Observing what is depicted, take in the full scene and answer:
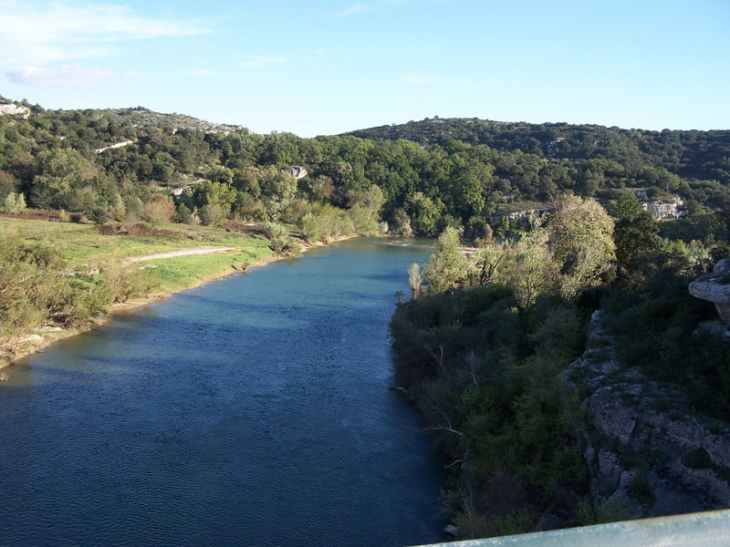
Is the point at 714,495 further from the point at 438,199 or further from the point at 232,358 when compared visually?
the point at 438,199

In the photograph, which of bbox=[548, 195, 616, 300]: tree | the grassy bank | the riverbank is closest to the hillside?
the riverbank

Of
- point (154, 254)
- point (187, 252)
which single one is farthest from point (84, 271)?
point (187, 252)

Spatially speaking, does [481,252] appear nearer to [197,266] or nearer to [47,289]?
[47,289]

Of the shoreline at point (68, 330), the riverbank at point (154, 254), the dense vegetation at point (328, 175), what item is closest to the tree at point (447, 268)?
the shoreline at point (68, 330)

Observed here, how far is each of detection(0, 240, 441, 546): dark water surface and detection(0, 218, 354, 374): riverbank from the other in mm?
1662

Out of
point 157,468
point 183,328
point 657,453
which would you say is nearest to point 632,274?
point 657,453

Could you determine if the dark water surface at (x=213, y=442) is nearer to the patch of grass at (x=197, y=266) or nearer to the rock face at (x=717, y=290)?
the rock face at (x=717, y=290)

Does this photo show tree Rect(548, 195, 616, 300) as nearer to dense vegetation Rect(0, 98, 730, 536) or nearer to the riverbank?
dense vegetation Rect(0, 98, 730, 536)

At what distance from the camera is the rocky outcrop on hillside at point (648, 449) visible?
13953mm

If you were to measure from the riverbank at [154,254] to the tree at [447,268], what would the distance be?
72.2 ft

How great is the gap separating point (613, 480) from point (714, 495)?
7.74 feet

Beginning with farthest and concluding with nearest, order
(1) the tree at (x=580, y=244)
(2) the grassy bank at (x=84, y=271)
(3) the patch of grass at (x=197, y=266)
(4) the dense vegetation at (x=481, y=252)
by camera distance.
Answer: (3) the patch of grass at (x=197, y=266) → (2) the grassy bank at (x=84, y=271) → (1) the tree at (x=580, y=244) → (4) the dense vegetation at (x=481, y=252)

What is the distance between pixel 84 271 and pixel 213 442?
88.1ft

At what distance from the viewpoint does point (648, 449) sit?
15.5m
